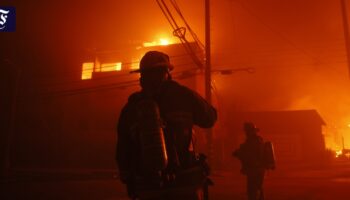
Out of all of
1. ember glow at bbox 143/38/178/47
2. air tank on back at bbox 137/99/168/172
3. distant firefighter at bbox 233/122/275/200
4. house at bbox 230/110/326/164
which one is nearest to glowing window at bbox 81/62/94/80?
ember glow at bbox 143/38/178/47

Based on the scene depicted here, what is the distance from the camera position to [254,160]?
21.0 ft

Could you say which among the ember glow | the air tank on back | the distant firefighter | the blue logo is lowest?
the distant firefighter

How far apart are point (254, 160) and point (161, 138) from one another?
4344 mm

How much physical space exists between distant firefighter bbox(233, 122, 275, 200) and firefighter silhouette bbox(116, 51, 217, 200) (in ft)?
12.7

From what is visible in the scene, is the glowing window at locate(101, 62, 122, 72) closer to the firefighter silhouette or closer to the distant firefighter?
the distant firefighter

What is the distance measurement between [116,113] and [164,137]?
1353 inches

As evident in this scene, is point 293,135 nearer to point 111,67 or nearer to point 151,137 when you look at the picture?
point 111,67

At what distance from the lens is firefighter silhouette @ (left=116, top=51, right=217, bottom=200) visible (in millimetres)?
2490

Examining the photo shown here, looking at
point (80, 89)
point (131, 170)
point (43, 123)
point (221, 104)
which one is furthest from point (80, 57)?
point (131, 170)

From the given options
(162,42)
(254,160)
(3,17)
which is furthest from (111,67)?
(254,160)

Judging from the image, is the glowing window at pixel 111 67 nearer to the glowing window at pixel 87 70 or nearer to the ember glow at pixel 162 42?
the glowing window at pixel 87 70

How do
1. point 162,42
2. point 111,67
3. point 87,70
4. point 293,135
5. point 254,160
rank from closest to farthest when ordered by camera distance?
point 254,160, point 293,135, point 111,67, point 87,70, point 162,42

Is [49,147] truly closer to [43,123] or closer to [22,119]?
[43,123]

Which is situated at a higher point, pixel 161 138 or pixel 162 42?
pixel 162 42
